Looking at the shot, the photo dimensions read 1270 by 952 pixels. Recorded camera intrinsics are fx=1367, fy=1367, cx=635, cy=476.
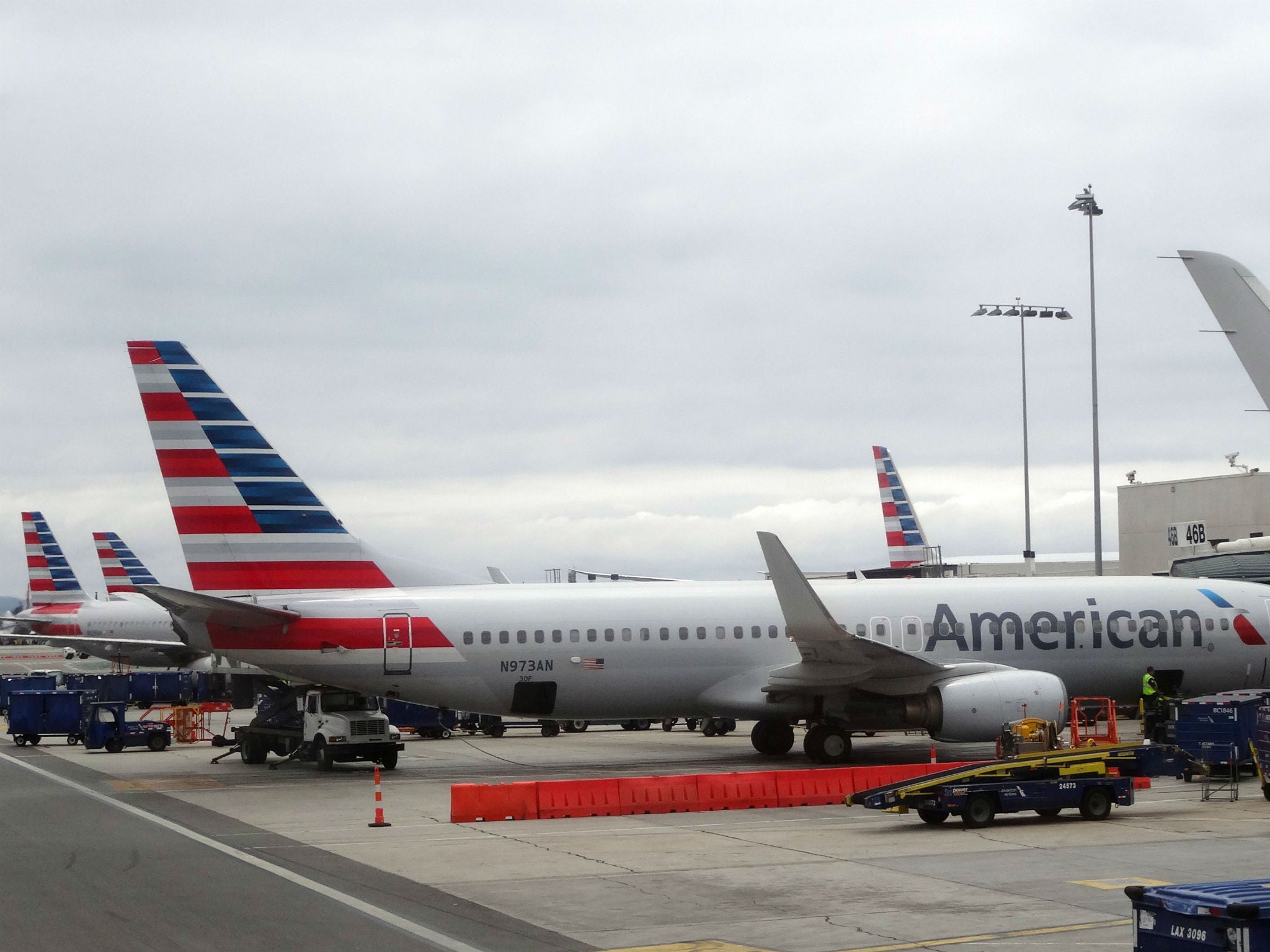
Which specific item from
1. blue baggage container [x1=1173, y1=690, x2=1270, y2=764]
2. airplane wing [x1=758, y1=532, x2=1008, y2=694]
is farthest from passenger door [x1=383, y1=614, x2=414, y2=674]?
blue baggage container [x1=1173, y1=690, x2=1270, y2=764]

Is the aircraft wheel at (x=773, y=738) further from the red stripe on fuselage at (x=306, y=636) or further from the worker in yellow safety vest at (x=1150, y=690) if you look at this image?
the red stripe on fuselage at (x=306, y=636)

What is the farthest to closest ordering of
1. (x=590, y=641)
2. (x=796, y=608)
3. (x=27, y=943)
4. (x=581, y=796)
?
1. (x=590, y=641)
2. (x=796, y=608)
3. (x=581, y=796)
4. (x=27, y=943)

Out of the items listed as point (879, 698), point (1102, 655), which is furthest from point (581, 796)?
point (1102, 655)

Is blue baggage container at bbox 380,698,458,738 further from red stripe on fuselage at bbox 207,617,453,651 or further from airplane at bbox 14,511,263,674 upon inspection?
airplane at bbox 14,511,263,674

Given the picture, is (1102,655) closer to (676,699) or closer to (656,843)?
(676,699)

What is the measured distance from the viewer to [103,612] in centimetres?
6619

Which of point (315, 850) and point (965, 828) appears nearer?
point (315, 850)

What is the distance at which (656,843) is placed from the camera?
18.1 m

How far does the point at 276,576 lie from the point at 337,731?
12.3 feet

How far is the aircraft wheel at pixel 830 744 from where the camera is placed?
27938 millimetres

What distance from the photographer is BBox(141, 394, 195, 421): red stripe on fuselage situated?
87.2ft

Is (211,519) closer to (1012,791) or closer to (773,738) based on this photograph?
(773,738)

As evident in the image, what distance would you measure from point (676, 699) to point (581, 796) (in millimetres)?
7913

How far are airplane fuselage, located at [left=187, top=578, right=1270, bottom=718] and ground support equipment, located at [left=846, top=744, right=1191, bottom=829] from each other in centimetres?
837
